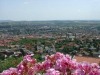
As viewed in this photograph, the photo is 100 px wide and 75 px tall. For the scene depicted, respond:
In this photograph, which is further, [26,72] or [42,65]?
[42,65]

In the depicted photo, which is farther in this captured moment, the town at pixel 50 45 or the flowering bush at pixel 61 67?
the town at pixel 50 45

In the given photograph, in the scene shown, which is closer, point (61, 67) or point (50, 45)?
point (61, 67)

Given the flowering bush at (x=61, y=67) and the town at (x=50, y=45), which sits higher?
the flowering bush at (x=61, y=67)

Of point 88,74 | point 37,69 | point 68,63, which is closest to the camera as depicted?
point 88,74

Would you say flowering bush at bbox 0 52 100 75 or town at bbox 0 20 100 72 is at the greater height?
flowering bush at bbox 0 52 100 75

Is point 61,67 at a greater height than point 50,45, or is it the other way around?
point 61,67

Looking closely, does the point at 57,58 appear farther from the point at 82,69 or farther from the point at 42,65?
the point at 82,69

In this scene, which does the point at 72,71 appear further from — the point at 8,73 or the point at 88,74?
the point at 8,73

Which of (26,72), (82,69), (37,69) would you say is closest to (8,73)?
(26,72)

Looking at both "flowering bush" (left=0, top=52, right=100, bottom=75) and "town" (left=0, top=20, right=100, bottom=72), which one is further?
"town" (left=0, top=20, right=100, bottom=72)

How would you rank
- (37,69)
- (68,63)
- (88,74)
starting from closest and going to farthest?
(88,74) < (68,63) < (37,69)
